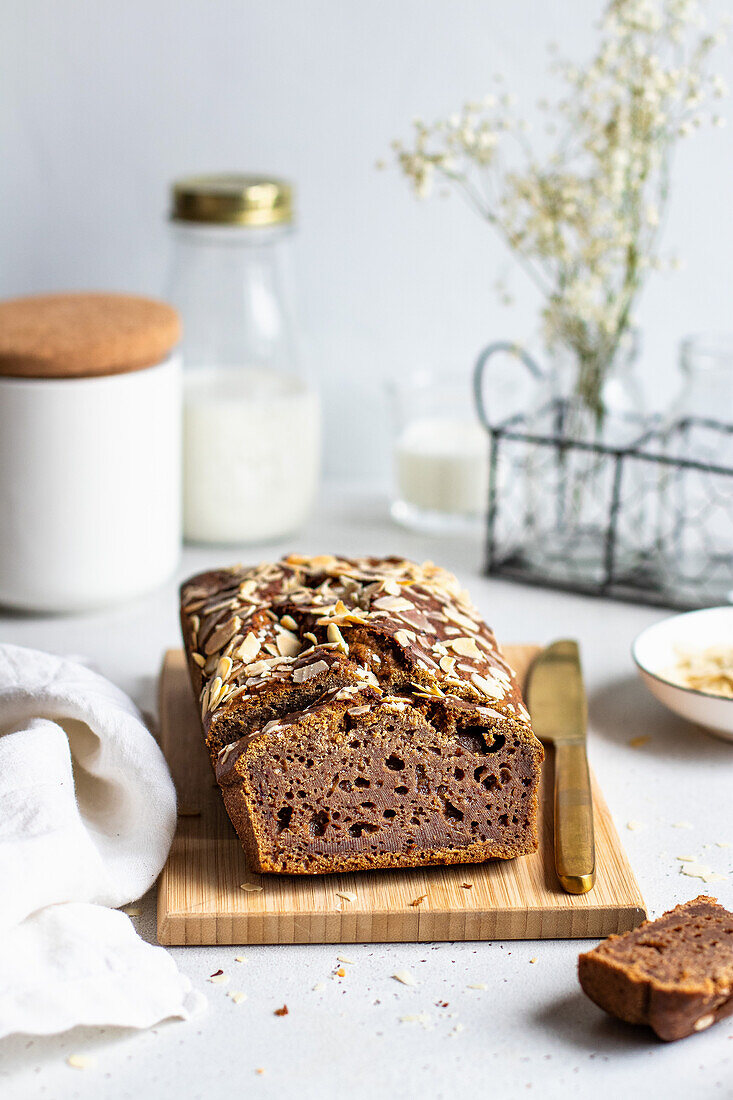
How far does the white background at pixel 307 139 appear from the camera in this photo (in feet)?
5.40

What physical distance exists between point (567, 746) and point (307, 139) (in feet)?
3.31

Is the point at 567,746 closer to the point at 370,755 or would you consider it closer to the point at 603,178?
the point at 370,755

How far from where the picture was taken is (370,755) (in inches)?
35.7

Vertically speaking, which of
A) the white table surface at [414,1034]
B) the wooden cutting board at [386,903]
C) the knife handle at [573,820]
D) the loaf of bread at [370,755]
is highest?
the loaf of bread at [370,755]

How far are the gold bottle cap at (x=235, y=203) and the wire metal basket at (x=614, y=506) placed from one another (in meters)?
0.32

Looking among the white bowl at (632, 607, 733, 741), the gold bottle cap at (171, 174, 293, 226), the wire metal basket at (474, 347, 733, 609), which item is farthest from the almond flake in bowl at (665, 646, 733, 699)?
the gold bottle cap at (171, 174, 293, 226)

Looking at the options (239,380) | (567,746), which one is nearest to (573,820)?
(567,746)

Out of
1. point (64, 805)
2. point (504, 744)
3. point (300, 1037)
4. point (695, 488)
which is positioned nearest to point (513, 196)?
point (695, 488)

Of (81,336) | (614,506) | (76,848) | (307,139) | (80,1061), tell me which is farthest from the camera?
(307,139)

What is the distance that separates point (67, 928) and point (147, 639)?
59 centimetres

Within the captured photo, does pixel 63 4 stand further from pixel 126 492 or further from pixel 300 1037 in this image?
pixel 300 1037

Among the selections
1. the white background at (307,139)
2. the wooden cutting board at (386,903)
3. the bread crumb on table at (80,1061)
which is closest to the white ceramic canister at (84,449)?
the white background at (307,139)

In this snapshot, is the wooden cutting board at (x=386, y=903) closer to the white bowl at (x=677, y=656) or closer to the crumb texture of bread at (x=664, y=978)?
the crumb texture of bread at (x=664, y=978)

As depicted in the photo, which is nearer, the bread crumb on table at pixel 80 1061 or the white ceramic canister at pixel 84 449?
the bread crumb on table at pixel 80 1061
